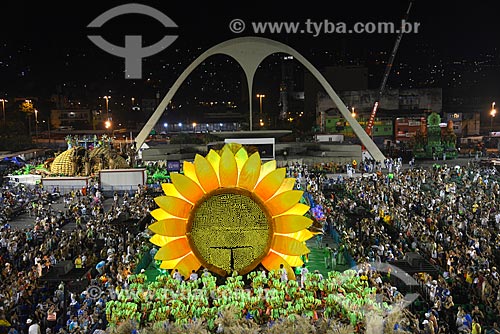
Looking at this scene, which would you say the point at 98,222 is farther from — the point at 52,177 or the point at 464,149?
the point at 464,149

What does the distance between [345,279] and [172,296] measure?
3.22m

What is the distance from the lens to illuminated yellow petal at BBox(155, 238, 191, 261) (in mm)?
9578

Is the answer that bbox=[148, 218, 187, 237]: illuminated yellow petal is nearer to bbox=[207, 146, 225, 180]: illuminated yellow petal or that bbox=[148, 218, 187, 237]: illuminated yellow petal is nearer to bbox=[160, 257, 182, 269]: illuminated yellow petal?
bbox=[160, 257, 182, 269]: illuminated yellow petal

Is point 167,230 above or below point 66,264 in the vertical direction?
above

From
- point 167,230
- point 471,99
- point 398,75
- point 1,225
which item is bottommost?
point 1,225

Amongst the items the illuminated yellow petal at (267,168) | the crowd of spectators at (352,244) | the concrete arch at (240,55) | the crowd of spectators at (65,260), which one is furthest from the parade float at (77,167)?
the illuminated yellow petal at (267,168)

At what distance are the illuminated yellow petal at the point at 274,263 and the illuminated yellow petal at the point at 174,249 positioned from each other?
1.55 m

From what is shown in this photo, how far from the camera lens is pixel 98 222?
16625mm

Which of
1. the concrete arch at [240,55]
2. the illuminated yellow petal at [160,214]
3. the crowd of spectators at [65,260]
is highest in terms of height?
the concrete arch at [240,55]

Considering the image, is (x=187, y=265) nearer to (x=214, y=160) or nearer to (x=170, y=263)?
(x=170, y=263)

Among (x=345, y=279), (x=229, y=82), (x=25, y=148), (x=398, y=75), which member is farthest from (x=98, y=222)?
(x=229, y=82)

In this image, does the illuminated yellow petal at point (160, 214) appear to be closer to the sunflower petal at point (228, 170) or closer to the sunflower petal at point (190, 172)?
the sunflower petal at point (190, 172)

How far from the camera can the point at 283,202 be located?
956 centimetres

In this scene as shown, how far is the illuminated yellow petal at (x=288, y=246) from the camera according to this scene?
959 centimetres
